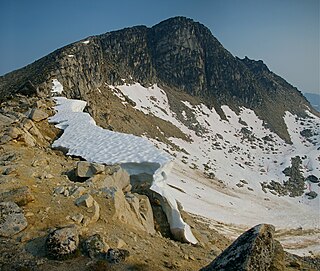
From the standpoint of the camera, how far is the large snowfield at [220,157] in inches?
718

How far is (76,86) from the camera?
2292 inches

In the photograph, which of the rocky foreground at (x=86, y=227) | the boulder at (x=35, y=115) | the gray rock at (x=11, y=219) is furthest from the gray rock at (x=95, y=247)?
the boulder at (x=35, y=115)

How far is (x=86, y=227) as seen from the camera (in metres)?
10.1

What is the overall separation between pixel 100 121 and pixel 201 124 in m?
41.4

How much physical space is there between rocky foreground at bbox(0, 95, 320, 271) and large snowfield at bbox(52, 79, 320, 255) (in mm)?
2382

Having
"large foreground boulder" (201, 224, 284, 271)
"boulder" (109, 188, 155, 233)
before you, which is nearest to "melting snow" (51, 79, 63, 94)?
"boulder" (109, 188, 155, 233)

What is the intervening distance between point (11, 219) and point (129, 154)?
25.8ft

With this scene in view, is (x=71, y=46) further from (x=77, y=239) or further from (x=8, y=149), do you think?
(x=77, y=239)

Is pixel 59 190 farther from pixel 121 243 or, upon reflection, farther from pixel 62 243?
pixel 121 243

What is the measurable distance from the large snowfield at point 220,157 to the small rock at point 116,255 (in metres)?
6.22

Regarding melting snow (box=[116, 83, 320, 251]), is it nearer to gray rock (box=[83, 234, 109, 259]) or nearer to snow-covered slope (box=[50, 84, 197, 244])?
snow-covered slope (box=[50, 84, 197, 244])

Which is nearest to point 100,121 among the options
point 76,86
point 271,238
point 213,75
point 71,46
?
point 76,86

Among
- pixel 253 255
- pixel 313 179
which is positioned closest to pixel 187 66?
pixel 313 179

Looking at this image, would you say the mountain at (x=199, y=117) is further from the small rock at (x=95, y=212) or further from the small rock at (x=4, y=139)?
the small rock at (x=95, y=212)
